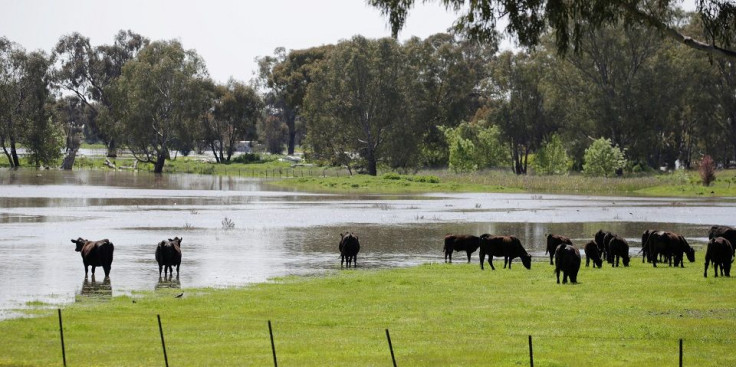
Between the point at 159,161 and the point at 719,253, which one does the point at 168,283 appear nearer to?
the point at 719,253

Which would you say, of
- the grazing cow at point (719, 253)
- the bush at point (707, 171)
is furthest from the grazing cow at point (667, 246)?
the bush at point (707, 171)

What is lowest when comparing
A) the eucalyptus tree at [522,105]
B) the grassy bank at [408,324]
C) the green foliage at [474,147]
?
the grassy bank at [408,324]

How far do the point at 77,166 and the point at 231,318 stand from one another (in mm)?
150783

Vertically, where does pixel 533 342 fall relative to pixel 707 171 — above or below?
below

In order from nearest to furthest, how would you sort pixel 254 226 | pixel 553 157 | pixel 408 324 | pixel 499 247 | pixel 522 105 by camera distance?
pixel 408 324
pixel 499 247
pixel 254 226
pixel 553 157
pixel 522 105

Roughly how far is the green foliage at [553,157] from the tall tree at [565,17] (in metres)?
97.1

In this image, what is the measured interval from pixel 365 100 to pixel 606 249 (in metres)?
92.8

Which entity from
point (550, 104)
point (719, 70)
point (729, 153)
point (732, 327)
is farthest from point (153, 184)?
point (732, 327)

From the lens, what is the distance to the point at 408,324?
22375 mm

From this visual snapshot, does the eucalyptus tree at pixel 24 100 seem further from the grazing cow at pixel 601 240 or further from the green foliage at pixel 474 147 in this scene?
the grazing cow at pixel 601 240

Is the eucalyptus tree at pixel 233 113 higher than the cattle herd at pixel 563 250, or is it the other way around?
the eucalyptus tree at pixel 233 113

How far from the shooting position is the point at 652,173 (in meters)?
122

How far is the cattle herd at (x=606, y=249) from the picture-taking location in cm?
2941

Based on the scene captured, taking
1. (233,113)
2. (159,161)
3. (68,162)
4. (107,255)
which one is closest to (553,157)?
(159,161)
